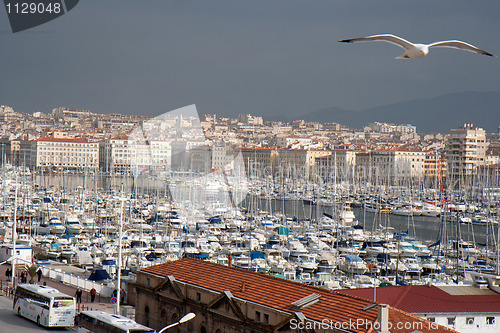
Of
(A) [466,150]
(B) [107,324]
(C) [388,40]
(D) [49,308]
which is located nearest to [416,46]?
(C) [388,40]

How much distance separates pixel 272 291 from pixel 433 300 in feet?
7.23

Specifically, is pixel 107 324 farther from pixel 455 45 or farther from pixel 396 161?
pixel 396 161

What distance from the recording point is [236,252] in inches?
→ 866

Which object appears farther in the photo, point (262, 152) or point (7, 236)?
point (262, 152)

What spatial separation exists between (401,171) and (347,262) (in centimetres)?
5703

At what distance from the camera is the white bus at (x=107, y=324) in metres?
9.10

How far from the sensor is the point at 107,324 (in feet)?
30.8

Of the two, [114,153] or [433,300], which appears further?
[114,153]

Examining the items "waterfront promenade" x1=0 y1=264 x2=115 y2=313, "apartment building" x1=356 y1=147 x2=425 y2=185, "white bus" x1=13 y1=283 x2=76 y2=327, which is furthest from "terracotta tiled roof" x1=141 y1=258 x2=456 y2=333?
"apartment building" x1=356 y1=147 x2=425 y2=185

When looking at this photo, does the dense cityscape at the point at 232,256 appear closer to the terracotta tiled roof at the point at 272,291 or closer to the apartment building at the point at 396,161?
the terracotta tiled roof at the point at 272,291

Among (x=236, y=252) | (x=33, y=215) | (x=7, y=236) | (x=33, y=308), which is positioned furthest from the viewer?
(x=33, y=215)

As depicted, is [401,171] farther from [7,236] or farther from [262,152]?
[7,236]

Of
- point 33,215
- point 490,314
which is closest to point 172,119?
point 33,215

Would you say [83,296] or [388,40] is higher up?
[388,40]
